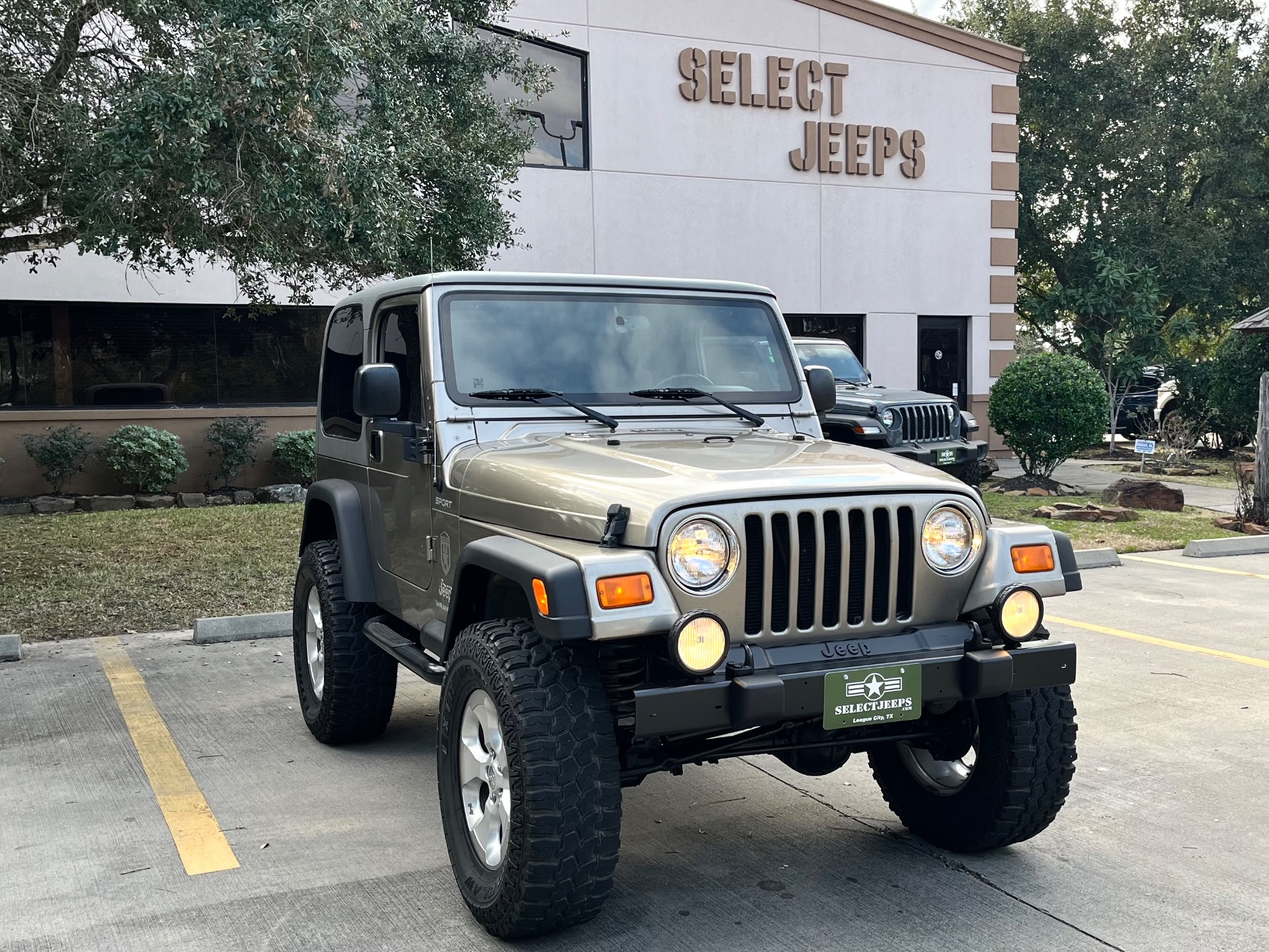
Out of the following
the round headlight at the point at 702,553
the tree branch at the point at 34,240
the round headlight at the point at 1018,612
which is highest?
the tree branch at the point at 34,240

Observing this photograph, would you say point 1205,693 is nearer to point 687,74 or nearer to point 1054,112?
point 687,74

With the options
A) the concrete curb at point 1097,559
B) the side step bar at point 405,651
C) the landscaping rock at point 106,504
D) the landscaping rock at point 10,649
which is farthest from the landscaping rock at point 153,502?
the side step bar at point 405,651

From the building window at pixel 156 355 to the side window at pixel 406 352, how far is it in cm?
1038

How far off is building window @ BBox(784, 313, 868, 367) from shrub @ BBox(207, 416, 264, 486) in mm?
8795

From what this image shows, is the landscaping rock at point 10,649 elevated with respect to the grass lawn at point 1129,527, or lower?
elevated

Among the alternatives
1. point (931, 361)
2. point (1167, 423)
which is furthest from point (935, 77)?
point (1167, 423)

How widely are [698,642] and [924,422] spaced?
35.3 ft

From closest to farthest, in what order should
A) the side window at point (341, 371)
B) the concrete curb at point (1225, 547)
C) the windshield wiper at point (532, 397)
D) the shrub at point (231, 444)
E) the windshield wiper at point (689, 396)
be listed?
the windshield wiper at point (532, 397)
the windshield wiper at point (689, 396)
the side window at point (341, 371)
the concrete curb at point (1225, 547)
the shrub at point (231, 444)

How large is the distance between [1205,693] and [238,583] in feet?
23.3

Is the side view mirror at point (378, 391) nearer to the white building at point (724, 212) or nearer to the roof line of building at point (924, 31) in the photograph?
the white building at point (724, 212)

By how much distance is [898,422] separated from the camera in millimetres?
13375

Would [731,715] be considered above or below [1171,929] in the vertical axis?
above

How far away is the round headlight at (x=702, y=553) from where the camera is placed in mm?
3531

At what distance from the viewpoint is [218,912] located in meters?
3.88
